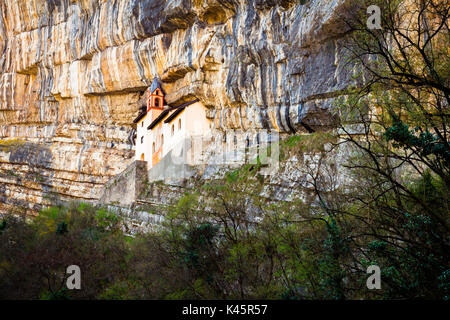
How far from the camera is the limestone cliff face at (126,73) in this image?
22.8 meters

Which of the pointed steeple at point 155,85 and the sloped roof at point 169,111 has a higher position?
the pointed steeple at point 155,85

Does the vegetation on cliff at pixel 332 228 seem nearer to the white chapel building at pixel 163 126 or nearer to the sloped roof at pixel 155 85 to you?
the white chapel building at pixel 163 126

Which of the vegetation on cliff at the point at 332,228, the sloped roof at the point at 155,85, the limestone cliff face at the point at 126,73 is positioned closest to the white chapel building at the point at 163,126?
the sloped roof at the point at 155,85

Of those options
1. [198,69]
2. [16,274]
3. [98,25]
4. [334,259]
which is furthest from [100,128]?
[334,259]

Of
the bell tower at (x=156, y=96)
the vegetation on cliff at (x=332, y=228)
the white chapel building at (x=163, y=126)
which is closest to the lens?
the vegetation on cliff at (x=332, y=228)

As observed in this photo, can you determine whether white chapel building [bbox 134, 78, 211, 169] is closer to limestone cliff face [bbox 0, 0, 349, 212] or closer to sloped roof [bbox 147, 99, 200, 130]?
sloped roof [bbox 147, 99, 200, 130]

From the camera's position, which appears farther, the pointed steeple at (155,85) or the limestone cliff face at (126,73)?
the pointed steeple at (155,85)

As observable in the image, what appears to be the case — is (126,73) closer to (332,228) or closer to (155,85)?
(155,85)

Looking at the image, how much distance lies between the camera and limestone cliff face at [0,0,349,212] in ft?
74.9

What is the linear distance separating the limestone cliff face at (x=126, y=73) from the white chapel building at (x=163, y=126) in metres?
0.99

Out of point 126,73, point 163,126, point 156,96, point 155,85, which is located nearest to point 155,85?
point 155,85

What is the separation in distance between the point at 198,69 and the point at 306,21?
10072 millimetres

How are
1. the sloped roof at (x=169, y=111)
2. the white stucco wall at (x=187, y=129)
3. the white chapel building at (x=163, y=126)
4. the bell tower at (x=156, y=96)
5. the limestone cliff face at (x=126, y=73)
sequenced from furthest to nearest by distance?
the bell tower at (x=156, y=96), the sloped roof at (x=169, y=111), the white chapel building at (x=163, y=126), the white stucco wall at (x=187, y=129), the limestone cliff face at (x=126, y=73)

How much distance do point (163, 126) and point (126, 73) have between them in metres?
8.51
